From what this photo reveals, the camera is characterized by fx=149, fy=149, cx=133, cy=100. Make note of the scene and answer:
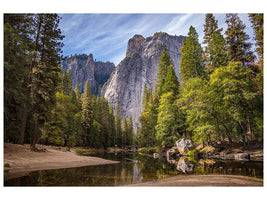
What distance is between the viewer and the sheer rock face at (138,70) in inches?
3862

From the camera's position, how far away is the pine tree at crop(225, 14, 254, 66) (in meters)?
12.3

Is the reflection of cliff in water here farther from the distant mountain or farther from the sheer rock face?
the distant mountain

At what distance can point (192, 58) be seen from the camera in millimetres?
21469

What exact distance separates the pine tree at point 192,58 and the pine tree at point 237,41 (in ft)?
22.3

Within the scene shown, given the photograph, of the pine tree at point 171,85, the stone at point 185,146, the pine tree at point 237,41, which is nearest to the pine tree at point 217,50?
the pine tree at point 237,41

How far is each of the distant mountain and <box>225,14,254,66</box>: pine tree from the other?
14808cm

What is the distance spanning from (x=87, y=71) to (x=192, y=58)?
15258 centimetres

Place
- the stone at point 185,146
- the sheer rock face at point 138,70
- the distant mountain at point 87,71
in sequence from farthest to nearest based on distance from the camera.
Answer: the distant mountain at point 87,71 < the sheer rock face at point 138,70 < the stone at point 185,146

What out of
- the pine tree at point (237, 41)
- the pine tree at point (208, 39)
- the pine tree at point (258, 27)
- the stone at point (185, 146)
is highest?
the pine tree at point (208, 39)

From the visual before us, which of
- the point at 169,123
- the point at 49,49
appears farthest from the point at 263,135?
the point at 49,49

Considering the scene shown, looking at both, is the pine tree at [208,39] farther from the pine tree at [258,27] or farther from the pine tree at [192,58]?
the pine tree at [258,27]

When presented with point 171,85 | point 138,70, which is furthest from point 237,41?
point 138,70
